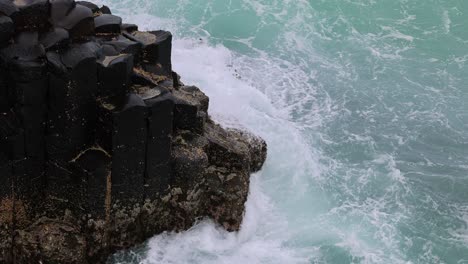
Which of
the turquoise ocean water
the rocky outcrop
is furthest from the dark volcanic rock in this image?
the turquoise ocean water

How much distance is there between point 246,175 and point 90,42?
275 inches

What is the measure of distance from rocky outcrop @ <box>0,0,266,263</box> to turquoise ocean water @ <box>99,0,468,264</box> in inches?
53.9

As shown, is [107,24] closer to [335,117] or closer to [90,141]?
[90,141]

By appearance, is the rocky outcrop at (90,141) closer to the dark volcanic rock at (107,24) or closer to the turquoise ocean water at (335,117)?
the dark volcanic rock at (107,24)

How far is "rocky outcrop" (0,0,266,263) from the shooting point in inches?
677

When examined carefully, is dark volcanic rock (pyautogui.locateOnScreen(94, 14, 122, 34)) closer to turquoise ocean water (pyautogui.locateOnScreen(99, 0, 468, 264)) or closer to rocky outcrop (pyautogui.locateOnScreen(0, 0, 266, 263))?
rocky outcrop (pyautogui.locateOnScreen(0, 0, 266, 263))

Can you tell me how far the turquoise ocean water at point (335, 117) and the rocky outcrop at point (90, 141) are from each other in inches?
53.9

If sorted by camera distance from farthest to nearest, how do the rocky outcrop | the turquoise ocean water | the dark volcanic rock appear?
the turquoise ocean water < the dark volcanic rock < the rocky outcrop

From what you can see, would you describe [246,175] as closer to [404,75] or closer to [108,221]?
[108,221]

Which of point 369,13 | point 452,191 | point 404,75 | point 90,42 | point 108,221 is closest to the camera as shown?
point 90,42

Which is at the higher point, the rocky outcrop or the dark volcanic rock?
the dark volcanic rock

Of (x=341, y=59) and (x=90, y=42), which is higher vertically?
(x=90, y=42)

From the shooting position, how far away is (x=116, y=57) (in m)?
17.9

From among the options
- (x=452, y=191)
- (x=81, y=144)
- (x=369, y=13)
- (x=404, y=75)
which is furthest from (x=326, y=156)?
(x=369, y=13)
